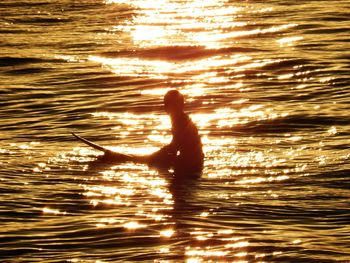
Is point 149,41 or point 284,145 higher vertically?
point 149,41

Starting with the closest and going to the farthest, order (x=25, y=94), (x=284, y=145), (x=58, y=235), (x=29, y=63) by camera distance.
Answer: (x=58, y=235) → (x=284, y=145) → (x=25, y=94) → (x=29, y=63)

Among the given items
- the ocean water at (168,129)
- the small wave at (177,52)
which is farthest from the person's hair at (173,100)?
the small wave at (177,52)

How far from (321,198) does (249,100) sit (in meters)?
6.79

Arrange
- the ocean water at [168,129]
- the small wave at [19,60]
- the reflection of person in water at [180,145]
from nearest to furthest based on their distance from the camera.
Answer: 1. the ocean water at [168,129]
2. the reflection of person in water at [180,145]
3. the small wave at [19,60]

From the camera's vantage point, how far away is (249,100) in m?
22.2

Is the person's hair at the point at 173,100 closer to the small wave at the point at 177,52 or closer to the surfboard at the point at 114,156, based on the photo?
the surfboard at the point at 114,156

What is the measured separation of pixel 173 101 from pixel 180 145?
75 cm

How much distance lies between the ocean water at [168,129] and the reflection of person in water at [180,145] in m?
0.24

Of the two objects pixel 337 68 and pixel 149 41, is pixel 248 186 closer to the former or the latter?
pixel 337 68

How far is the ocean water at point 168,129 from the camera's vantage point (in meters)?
14.2

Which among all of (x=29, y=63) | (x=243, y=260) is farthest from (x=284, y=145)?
(x=29, y=63)

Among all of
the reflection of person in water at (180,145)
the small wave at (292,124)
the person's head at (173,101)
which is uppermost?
the small wave at (292,124)

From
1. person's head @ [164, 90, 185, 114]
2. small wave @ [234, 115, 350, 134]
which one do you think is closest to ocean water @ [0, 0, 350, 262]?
small wave @ [234, 115, 350, 134]

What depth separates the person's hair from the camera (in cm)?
1591
